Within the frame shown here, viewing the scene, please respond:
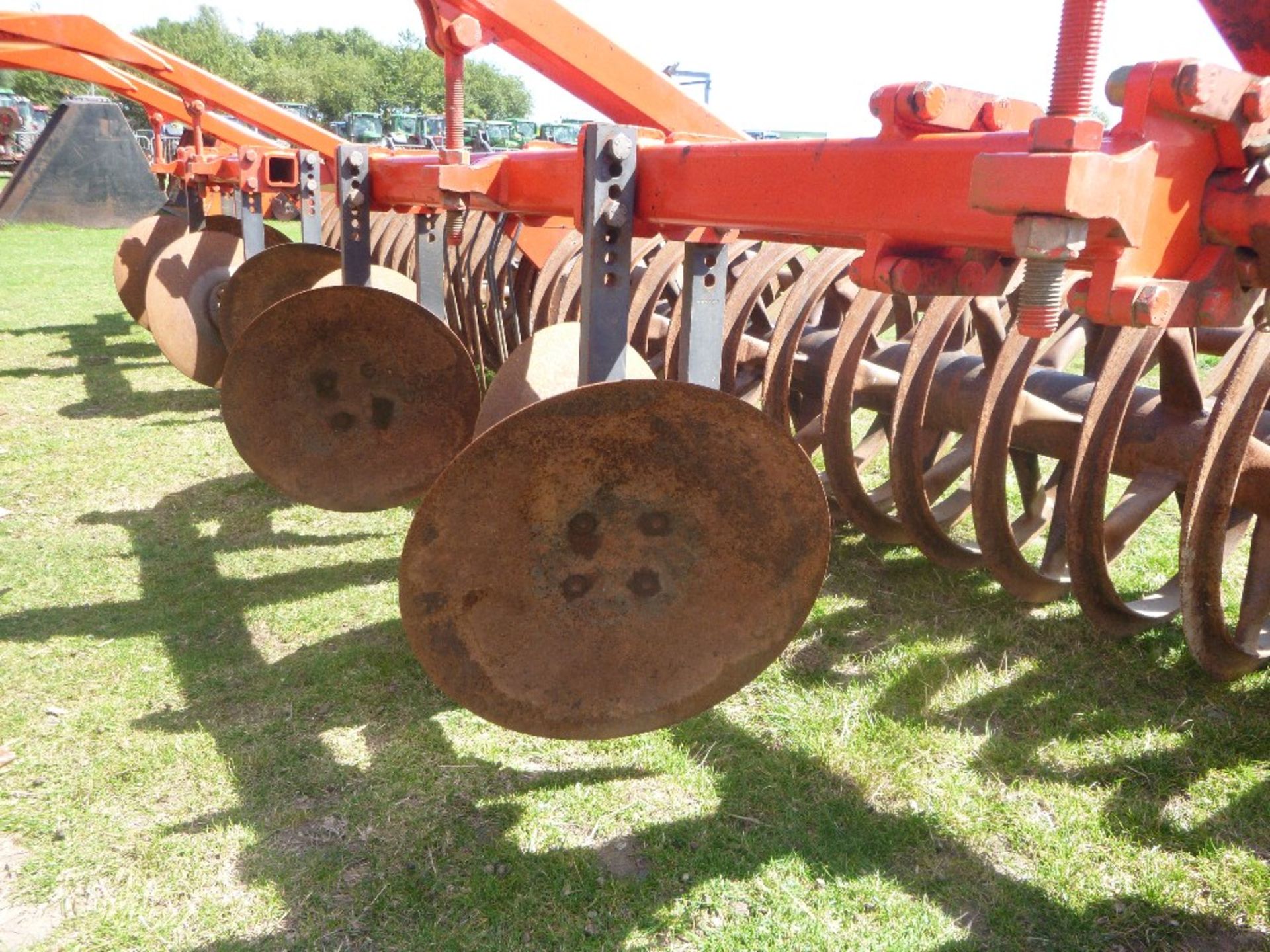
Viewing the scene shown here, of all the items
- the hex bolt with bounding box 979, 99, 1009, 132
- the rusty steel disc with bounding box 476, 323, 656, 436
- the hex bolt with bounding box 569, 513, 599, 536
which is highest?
the hex bolt with bounding box 979, 99, 1009, 132

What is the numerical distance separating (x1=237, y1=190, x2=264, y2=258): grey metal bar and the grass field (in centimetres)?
200

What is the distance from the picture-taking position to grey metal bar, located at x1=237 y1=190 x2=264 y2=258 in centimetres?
510

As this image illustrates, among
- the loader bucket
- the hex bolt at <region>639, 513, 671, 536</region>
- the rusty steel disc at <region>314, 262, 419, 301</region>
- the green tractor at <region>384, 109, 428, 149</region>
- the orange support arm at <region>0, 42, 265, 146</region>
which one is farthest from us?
the green tractor at <region>384, 109, 428, 149</region>

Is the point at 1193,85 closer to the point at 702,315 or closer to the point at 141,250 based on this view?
the point at 702,315

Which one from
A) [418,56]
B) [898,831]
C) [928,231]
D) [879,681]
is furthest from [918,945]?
[418,56]

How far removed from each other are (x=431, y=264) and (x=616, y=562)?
59.3 inches

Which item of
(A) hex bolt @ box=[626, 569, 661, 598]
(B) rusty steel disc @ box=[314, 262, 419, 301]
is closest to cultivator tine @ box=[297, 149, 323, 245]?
(B) rusty steel disc @ box=[314, 262, 419, 301]

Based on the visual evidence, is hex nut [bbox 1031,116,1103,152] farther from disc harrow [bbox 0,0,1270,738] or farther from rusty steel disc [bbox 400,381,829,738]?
rusty steel disc [bbox 400,381,829,738]

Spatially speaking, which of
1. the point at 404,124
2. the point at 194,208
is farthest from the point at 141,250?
the point at 404,124

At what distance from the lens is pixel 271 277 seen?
437 centimetres

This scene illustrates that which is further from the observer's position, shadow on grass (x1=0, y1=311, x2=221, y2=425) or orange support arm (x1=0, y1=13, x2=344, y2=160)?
shadow on grass (x1=0, y1=311, x2=221, y2=425)

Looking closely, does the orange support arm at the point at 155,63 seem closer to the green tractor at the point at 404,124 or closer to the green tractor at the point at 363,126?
the green tractor at the point at 404,124

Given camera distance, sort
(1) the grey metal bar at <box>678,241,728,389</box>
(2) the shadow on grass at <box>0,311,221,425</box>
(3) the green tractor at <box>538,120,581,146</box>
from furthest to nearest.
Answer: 1. (3) the green tractor at <box>538,120,581,146</box>
2. (2) the shadow on grass at <box>0,311,221,425</box>
3. (1) the grey metal bar at <box>678,241,728,389</box>

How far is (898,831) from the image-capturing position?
2.28 meters
